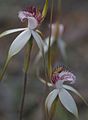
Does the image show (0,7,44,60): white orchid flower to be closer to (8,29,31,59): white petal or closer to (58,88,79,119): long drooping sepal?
(8,29,31,59): white petal

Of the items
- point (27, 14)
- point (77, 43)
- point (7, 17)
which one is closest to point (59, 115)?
point (27, 14)

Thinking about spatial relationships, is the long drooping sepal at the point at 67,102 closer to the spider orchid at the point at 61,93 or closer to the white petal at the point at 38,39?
the spider orchid at the point at 61,93

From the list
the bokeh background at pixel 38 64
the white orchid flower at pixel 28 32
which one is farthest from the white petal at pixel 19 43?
the bokeh background at pixel 38 64

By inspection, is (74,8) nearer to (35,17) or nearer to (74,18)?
(74,18)

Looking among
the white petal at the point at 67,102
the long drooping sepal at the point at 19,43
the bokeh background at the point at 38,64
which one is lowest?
the bokeh background at the point at 38,64

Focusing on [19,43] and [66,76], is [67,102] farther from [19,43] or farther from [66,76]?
[19,43]

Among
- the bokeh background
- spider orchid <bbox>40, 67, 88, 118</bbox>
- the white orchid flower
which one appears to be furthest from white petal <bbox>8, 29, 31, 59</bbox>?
the bokeh background
